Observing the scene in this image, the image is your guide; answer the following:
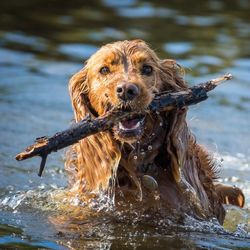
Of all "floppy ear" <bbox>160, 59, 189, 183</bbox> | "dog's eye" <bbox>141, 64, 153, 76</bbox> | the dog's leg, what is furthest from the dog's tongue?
the dog's leg

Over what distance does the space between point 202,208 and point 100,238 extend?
3.64 ft

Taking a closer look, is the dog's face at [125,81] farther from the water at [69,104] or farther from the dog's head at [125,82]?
the water at [69,104]

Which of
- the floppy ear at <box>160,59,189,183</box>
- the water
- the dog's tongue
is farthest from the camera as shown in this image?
the floppy ear at <box>160,59,189,183</box>

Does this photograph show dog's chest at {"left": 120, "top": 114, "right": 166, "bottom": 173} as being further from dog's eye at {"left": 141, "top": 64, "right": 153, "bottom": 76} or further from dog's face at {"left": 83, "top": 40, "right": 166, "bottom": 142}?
dog's eye at {"left": 141, "top": 64, "right": 153, "bottom": 76}

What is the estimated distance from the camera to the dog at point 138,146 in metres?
7.41

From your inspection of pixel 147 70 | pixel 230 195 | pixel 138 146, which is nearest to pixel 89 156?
pixel 138 146

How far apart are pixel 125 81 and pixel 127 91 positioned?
16 centimetres

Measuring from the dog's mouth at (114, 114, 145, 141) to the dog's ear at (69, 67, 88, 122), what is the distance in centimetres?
61

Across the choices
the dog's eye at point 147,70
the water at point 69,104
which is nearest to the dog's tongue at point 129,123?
the dog's eye at point 147,70

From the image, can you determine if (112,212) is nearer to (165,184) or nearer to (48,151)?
(165,184)

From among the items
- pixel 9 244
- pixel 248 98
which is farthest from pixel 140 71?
pixel 248 98

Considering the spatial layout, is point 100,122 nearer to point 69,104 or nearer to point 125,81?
point 125,81

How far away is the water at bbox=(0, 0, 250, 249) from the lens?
739 centimetres

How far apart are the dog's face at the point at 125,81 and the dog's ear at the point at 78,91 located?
80 mm
